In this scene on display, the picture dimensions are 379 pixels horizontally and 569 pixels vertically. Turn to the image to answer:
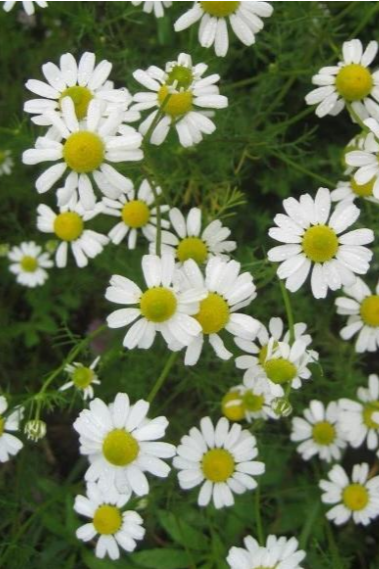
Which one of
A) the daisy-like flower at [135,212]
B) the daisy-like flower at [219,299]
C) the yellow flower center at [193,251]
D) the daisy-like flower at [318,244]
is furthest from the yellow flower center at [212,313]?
the daisy-like flower at [135,212]

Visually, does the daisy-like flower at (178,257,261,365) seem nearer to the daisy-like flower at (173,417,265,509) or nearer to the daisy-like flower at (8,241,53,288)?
the daisy-like flower at (173,417,265,509)

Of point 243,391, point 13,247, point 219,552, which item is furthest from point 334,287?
point 13,247

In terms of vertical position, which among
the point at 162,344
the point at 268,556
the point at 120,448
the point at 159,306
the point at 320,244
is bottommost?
the point at 268,556

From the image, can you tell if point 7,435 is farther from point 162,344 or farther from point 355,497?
point 355,497

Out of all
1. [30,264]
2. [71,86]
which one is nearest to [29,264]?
[30,264]

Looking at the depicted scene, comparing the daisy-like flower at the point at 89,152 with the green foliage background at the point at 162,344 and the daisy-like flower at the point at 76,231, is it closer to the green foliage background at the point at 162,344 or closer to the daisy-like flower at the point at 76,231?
the green foliage background at the point at 162,344

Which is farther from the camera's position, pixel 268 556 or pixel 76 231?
pixel 76 231

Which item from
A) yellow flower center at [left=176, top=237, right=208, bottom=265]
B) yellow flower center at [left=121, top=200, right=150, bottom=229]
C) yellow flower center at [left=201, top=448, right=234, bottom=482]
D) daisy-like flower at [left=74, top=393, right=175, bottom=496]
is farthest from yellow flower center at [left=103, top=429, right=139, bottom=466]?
yellow flower center at [left=121, top=200, right=150, bottom=229]
